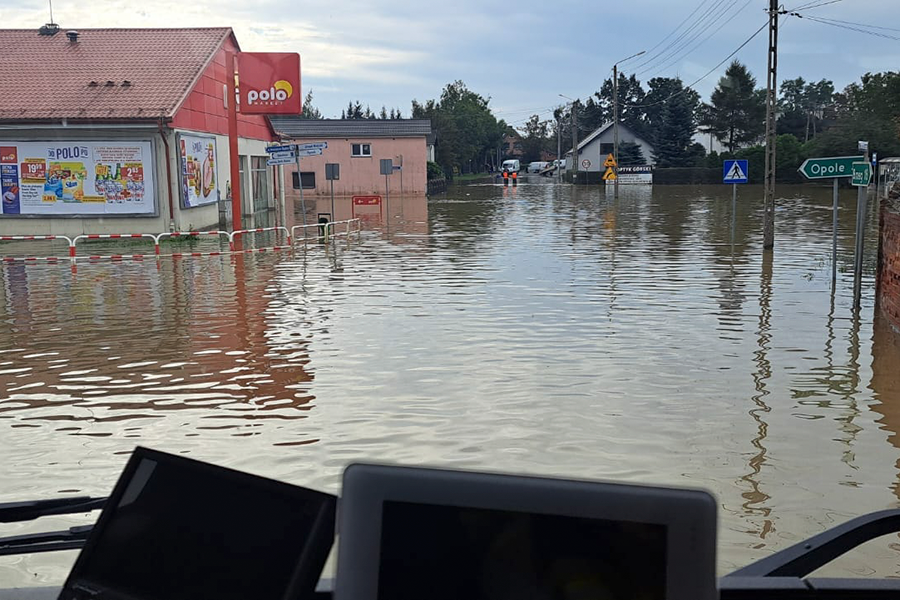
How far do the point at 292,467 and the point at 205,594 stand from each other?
5296 mm

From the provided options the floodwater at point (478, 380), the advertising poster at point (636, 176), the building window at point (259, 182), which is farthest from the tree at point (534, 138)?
the floodwater at point (478, 380)

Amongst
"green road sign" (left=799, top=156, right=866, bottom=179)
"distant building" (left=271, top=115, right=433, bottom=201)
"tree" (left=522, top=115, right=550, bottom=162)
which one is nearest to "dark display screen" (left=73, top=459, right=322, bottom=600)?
"green road sign" (left=799, top=156, right=866, bottom=179)

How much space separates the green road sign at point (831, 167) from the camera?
13.6 metres

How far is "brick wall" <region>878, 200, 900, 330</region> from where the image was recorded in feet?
40.4

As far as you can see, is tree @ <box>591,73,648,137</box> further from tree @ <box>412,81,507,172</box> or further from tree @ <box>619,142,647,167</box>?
tree @ <box>619,142,647,167</box>

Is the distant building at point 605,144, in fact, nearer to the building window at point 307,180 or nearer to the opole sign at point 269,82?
the building window at point 307,180

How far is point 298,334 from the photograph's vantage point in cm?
1208

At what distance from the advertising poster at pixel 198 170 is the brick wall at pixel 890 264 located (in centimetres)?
2016

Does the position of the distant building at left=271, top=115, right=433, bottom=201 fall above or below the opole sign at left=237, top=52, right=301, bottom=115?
below

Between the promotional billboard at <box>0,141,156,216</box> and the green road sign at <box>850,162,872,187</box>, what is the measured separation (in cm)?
1995

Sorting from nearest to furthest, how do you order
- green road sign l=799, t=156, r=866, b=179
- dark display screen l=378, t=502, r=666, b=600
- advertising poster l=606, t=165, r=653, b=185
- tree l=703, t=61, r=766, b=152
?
1. dark display screen l=378, t=502, r=666, b=600
2. green road sign l=799, t=156, r=866, b=179
3. advertising poster l=606, t=165, r=653, b=185
4. tree l=703, t=61, r=766, b=152

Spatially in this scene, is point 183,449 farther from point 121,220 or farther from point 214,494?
point 121,220

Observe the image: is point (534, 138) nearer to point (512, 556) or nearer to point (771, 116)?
point (771, 116)

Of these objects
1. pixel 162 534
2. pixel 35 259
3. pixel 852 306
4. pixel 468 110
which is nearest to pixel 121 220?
pixel 35 259
